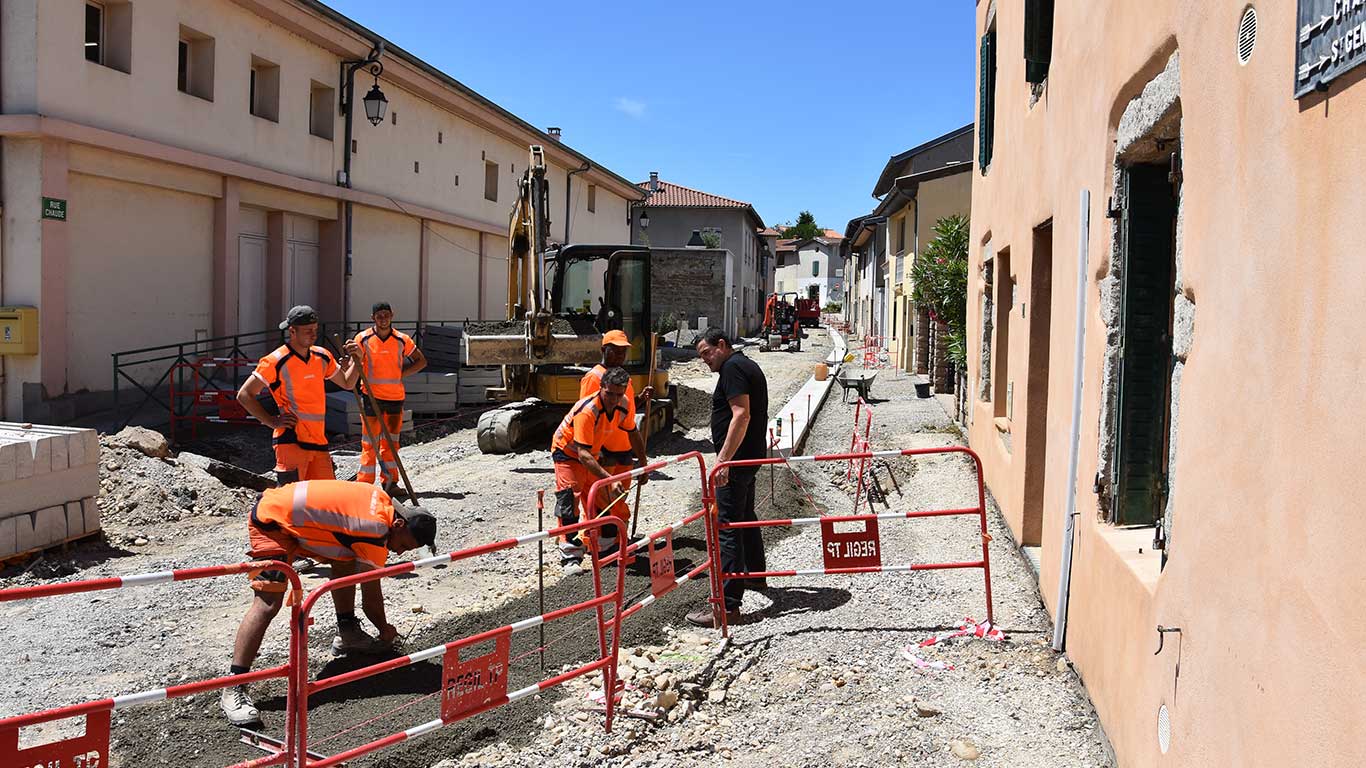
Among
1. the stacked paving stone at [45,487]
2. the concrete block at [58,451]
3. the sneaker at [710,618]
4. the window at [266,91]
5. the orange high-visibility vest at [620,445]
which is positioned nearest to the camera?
the sneaker at [710,618]

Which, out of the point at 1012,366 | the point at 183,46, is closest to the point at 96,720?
the point at 1012,366

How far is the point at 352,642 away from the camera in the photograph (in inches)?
231

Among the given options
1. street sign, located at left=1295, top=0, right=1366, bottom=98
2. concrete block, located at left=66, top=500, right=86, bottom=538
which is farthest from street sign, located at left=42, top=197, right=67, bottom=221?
street sign, located at left=1295, top=0, right=1366, bottom=98

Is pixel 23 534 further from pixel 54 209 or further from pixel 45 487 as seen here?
pixel 54 209

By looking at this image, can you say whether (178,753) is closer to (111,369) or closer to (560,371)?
(560,371)

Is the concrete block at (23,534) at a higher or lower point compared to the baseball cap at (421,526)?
lower

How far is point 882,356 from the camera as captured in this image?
3438 centimetres

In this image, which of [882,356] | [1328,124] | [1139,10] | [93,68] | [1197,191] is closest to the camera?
[1328,124]

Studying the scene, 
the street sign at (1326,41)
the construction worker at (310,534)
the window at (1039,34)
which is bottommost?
the construction worker at (310,534)

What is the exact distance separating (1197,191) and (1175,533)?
114 cm

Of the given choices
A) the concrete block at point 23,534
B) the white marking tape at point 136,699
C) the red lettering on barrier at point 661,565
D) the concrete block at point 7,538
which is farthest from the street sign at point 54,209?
the white marking tape at point 136,699

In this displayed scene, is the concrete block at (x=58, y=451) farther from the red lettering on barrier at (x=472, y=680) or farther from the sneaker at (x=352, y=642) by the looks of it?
the red lettering on barrier at (x=472, y=680)

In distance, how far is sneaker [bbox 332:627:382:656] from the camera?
19.3 feet

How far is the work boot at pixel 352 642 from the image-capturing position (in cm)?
587
